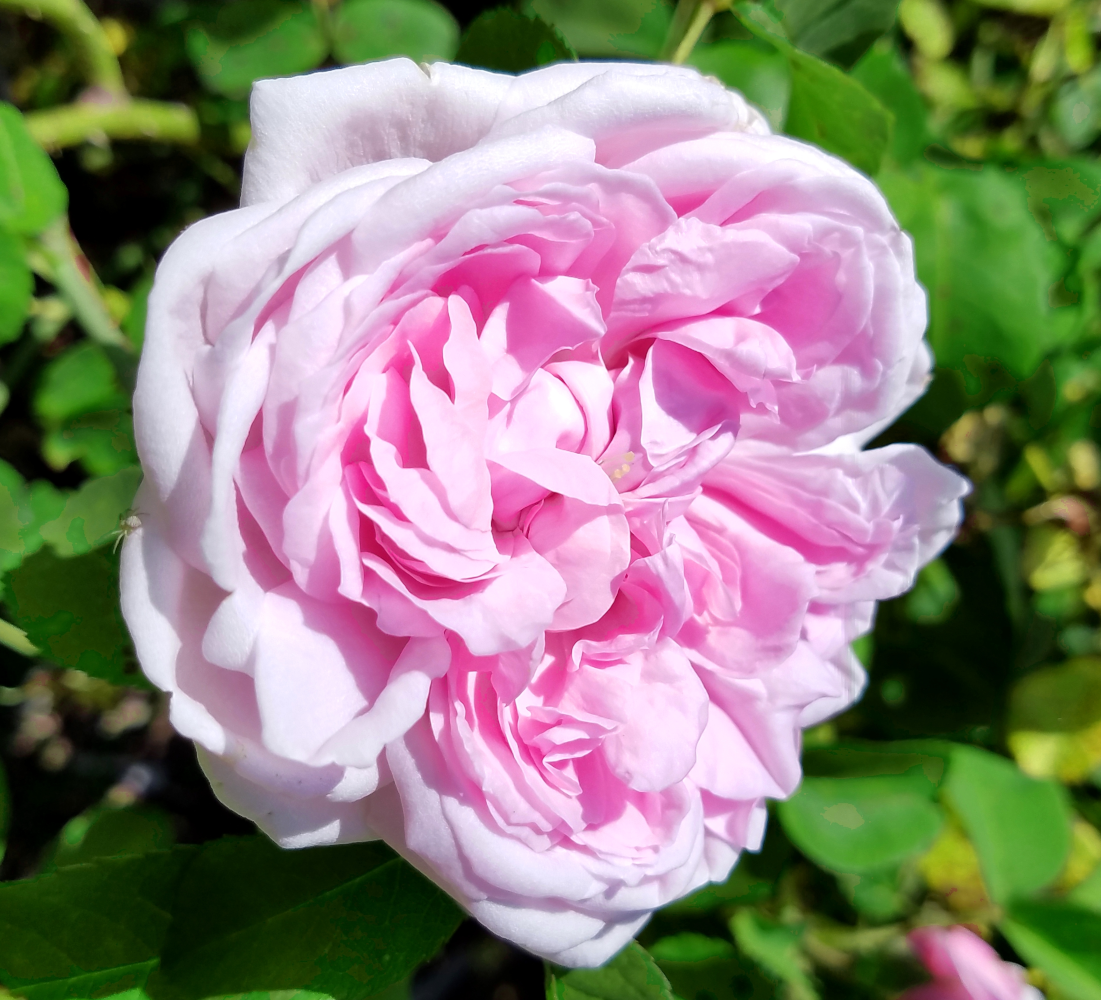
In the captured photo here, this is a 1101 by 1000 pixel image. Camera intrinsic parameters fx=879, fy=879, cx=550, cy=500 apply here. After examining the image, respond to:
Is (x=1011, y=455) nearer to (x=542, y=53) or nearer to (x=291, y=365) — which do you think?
(x=542, y=53)

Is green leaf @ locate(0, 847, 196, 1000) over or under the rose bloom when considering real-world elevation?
under

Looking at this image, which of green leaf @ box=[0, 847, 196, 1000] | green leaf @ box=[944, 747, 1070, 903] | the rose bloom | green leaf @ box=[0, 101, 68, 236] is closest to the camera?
the rose bloom

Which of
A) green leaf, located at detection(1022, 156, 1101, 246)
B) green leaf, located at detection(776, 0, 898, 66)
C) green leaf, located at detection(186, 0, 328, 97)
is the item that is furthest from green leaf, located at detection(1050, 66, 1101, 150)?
green leaf, located at detection(186, 0, 328, 97)

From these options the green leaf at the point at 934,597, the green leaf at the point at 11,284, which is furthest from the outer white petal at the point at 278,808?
the green leaf at the point at 934,597

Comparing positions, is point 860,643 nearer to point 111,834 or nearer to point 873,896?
point 873,896

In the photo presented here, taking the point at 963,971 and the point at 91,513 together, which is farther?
the point at 963,971

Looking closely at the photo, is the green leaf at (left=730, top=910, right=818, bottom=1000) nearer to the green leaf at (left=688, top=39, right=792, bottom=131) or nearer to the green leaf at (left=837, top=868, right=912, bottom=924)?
the green leaf at (left=837, top=868, right=912, bottom=924)

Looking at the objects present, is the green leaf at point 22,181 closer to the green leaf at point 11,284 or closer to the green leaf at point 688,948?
the green leaf at point 11,284

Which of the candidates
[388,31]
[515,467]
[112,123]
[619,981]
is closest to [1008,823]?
[619,981]
